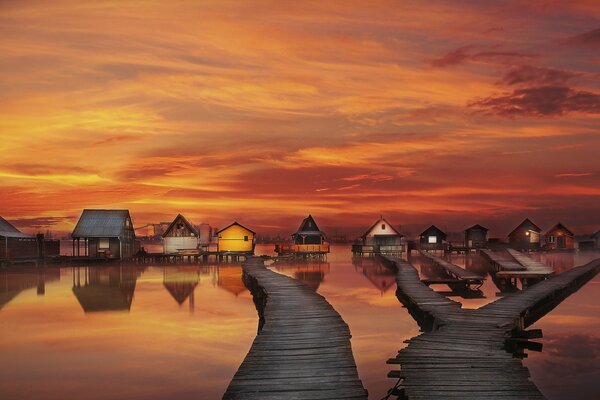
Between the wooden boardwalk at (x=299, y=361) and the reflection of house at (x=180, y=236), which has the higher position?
the reflection of house at (x=180, y=236)

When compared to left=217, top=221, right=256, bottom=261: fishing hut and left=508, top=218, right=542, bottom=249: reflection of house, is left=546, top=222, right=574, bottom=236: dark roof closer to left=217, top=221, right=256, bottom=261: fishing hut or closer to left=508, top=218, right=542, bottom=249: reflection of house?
left=508, top=218, right=542, bottom=249: reflection of house

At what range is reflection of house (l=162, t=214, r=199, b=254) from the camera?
88.6 meters

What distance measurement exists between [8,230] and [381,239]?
178ft

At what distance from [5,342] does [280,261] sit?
203 ft

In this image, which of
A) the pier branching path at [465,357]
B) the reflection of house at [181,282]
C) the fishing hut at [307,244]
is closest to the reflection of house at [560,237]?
the fishing hut at [307,244]

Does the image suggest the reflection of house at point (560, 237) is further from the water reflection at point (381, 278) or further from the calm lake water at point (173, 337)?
the calm lake water at point (173, 337)

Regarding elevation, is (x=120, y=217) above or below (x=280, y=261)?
above

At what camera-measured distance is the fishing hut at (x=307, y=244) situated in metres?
92.3

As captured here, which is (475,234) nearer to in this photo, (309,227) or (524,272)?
(309,227)

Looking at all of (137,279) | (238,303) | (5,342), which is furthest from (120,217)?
(5,342)

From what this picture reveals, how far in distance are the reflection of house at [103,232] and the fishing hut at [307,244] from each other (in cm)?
2126

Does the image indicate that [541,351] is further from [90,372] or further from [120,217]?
[120,217]

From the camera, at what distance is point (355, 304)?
38188 millimetres

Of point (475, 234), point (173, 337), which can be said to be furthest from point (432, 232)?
point (173, 337)
